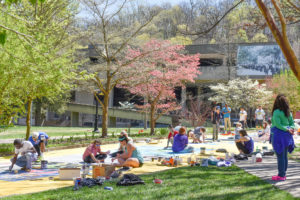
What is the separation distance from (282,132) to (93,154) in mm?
6330

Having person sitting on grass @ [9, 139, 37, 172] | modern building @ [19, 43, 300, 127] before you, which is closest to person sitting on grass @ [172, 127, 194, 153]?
person sitting on grass @ [9, 139, 37, 172]

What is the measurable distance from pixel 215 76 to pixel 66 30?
2478 cm

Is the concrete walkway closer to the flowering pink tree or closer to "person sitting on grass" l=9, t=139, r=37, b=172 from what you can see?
"person sitting on grass" l=9, t=139, r=37, b=172

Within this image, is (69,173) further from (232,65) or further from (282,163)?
(232,65)

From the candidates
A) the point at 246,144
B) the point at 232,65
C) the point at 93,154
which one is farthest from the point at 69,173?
the point at 232,65

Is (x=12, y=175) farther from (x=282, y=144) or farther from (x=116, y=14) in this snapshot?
(x=116, y=14)

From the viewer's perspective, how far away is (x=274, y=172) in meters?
8.56

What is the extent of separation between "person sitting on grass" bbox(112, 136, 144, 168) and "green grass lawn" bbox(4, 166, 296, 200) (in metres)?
2.09

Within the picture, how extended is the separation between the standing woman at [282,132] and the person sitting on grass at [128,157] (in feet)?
14.0

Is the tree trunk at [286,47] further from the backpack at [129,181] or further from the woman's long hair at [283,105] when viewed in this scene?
the backpack at [129,181]

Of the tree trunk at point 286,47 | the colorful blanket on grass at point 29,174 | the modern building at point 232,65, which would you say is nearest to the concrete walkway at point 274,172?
the tree trunk at point 286,47

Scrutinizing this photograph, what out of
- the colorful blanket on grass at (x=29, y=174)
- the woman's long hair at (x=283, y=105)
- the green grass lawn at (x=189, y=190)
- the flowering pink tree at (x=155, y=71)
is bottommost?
the colorful blanket on grass at (x=29, y=174)

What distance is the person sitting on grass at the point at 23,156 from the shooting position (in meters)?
10.2

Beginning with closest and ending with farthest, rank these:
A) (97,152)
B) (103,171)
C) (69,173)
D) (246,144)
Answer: (103,171), (69,173), (97,152), (246,144)
